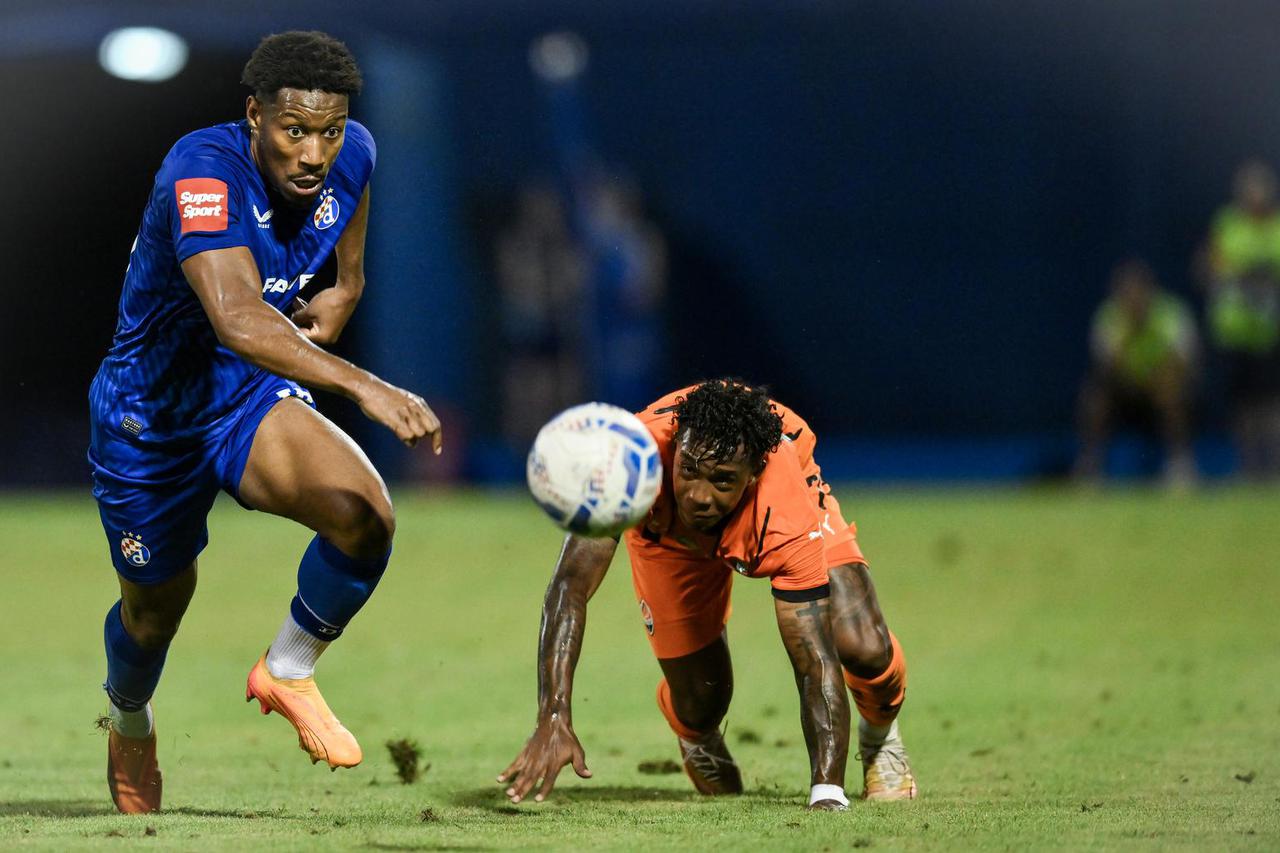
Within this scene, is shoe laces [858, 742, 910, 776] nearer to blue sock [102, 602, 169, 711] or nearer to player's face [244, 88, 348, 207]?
blue sock [102, 602, 169, 711]

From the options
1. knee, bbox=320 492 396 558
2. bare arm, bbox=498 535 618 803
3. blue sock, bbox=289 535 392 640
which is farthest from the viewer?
blue sock, bbox=289 535 392 640

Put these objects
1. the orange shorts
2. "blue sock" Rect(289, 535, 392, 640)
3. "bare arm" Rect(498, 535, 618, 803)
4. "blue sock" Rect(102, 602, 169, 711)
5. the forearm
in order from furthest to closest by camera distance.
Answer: the orange shorts < "blue sock" Rect(102, 602, 169, 711) < "blue sock" Rect(289, 535, 392, 640) < "bare arm" Rect(498, 535, 618, 803) < the forearm

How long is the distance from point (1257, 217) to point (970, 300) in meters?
3.57

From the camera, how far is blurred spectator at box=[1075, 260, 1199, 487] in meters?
20.1

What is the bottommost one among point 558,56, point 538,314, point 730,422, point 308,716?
point 308,716

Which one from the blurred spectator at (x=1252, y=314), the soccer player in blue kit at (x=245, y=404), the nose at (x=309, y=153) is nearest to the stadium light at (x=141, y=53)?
the blurred spectator at (x=1252, y=314)

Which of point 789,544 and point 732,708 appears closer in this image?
point 789,544

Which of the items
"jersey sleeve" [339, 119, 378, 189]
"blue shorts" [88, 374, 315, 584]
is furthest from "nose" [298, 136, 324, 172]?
"blue shorts" [88, 374, 315, 584]

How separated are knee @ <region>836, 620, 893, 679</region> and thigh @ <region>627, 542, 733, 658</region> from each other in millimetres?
576

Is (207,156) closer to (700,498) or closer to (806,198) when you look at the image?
(700,498)

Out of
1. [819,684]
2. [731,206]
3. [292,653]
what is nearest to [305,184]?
[292,653]

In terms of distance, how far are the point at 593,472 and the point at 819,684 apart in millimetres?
1236

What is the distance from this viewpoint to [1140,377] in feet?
66.4

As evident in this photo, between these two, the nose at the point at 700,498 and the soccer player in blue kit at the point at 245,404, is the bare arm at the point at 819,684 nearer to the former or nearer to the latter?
the nose at the point at 700,498
